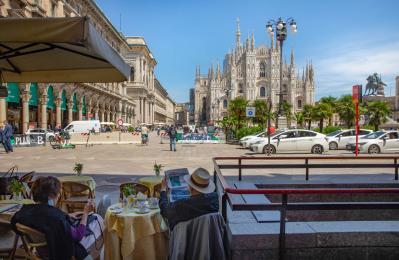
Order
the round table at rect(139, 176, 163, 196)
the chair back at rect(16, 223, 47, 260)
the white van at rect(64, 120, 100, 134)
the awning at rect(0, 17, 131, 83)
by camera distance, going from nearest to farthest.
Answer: the chair back at rect(16, 223, 47, 260) → the awning at rect(0, 17, 131, 83) → the round table at rect(139, 176, 163, 196) → the white van at rect(64, 120, 100, 134)

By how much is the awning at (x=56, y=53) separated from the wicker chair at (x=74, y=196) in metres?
1.95

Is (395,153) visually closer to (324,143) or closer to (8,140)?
(324,143)

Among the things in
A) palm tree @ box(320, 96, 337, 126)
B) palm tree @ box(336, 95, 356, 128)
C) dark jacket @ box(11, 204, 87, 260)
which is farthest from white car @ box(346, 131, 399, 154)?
palm tree @ box(320, 96, 337, 126)

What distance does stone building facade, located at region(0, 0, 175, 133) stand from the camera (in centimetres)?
3182

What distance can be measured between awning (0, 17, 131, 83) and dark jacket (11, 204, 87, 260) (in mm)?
1676

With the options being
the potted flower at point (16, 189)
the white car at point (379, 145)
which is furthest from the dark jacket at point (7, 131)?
the white car at point (379, 145)

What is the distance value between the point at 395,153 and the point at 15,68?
854 inches

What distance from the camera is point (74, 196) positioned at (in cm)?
650

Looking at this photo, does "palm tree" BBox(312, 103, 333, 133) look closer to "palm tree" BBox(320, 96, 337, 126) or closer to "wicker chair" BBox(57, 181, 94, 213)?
"palm tree" BBox(320, 96, 337, 126)

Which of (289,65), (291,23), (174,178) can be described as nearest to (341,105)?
(291,23)

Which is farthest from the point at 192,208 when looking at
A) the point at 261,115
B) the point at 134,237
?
the point at 261,115

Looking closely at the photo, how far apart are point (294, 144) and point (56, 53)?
1696cm

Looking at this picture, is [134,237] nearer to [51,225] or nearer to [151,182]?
[51,225]

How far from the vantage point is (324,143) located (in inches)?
820
